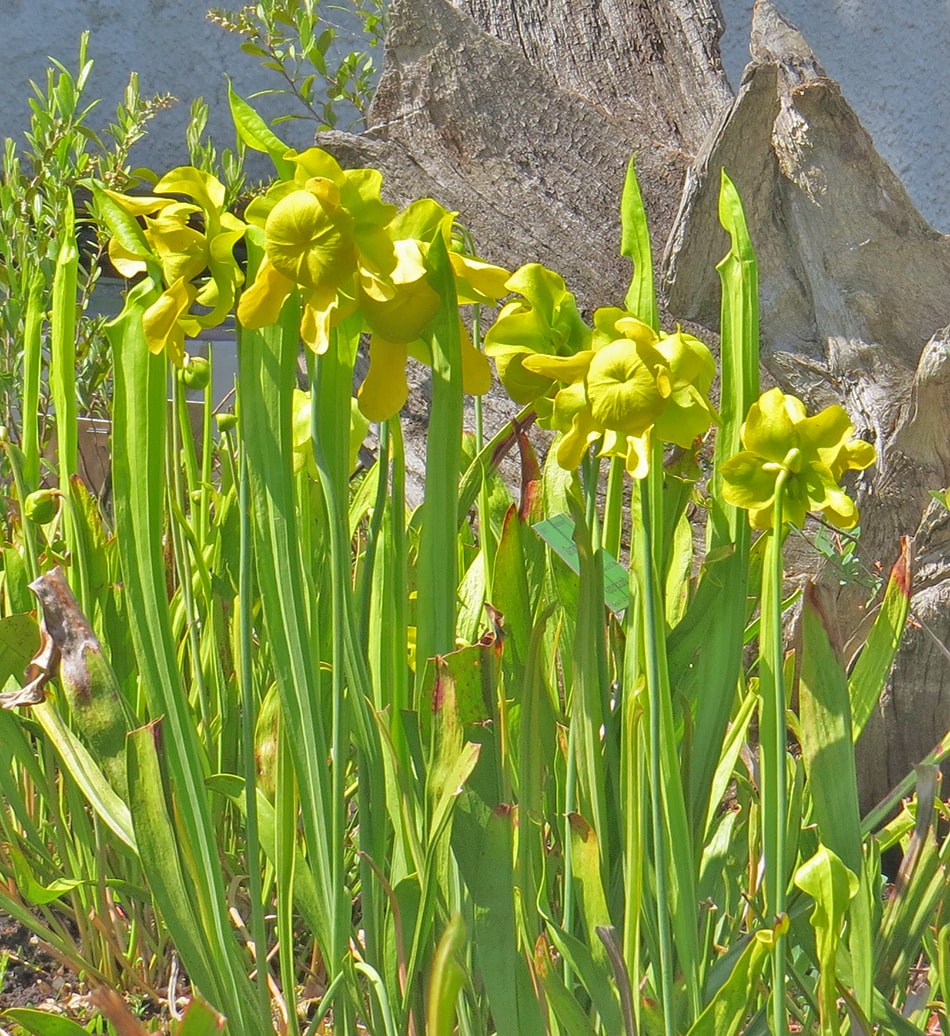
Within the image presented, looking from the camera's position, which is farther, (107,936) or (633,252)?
(107,936)

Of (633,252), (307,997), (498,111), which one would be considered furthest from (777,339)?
(307,997)

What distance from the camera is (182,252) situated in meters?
0.42

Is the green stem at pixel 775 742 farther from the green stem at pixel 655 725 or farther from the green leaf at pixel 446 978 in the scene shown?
the green leaf at pixel 446 978

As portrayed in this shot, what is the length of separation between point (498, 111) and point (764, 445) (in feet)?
3.73

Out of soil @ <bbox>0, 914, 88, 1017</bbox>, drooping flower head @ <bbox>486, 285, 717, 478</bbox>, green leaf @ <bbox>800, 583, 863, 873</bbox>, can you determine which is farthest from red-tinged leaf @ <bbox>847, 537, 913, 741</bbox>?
soil @ <bbox>0, 914, 88, 1017</bbox>

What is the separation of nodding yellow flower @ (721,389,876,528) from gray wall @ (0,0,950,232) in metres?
3.01

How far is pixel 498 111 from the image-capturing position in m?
1.42

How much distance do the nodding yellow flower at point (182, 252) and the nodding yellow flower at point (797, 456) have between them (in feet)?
0.76

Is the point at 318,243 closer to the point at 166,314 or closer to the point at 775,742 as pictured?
the point at 166,314

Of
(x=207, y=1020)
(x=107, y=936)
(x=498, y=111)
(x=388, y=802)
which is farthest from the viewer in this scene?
(x=498, y=111)

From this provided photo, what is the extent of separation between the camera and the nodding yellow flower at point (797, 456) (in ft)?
1.37

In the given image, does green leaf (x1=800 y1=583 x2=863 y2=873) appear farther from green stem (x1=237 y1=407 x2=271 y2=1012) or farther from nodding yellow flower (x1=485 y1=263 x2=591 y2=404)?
green stem (x1=237 y1=407 x2=271 y2=1012)

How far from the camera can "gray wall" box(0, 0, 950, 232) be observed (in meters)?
3.03

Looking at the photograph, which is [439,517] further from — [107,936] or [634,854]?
[107,936]
